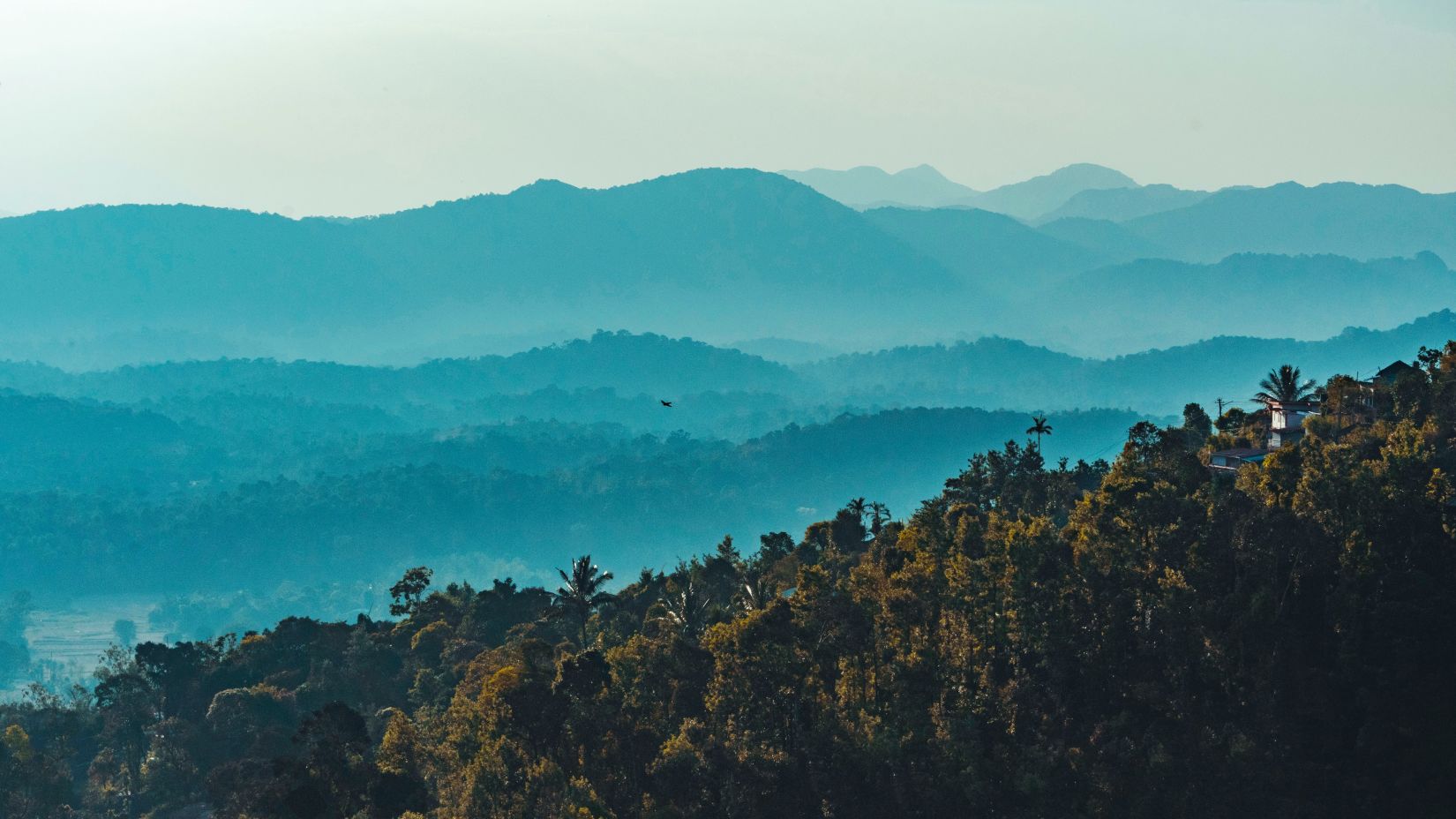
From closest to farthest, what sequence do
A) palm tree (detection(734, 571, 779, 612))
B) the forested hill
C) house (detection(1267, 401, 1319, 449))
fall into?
the forested hill
palm tree (detection(734, 571, 779, 612))
house (detection(1267, 401, 1319, 449))

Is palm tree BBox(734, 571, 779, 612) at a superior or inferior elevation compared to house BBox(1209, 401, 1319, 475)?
inferior

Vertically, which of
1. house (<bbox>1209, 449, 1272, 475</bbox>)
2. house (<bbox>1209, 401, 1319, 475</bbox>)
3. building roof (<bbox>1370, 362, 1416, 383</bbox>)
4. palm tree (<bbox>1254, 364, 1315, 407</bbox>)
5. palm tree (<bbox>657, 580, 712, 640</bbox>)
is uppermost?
building roof (<bbox>1370, 362, 1416, 383</bbox>)

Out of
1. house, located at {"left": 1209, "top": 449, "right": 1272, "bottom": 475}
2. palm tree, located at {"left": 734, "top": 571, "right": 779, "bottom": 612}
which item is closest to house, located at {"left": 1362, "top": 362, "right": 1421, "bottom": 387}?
house, located at {"left": 1209, "top": 449, "right": 1272, "bottom": 475}

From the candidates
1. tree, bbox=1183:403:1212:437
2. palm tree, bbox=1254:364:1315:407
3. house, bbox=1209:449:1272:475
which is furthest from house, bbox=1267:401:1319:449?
tree, bbox=1183:403:1212:437

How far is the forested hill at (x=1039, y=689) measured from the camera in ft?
152

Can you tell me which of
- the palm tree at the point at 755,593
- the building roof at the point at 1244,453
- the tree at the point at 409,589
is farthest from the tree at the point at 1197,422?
the tree at the point at 409,589

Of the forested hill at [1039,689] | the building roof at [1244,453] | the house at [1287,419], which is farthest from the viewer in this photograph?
the house at [1287,419]

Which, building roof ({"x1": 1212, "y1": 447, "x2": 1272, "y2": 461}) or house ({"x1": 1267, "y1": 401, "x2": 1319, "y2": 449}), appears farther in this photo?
house ({"x1": 1267, "y1": 401, "x2": 1319, "y2": 449})

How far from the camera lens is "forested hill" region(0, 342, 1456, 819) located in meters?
46.5

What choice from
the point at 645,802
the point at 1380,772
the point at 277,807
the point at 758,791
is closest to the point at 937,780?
the point at 758,791

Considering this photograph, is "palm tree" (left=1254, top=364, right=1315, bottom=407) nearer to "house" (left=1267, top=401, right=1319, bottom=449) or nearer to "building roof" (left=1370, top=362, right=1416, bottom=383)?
"house" (left=1267, top=401, right=1319, bottom=449)

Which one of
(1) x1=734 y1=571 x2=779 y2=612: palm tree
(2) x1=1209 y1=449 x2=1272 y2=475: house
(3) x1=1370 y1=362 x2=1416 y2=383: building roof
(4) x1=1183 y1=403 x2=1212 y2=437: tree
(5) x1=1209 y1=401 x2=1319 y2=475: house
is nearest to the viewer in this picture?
(1) x1=734 y1=571 x2=779 y2=612: palm tree

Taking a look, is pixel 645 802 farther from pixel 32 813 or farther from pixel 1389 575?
pixel 32 813

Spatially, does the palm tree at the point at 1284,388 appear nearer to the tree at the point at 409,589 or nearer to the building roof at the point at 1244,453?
the building roof at the point at 1244,453
